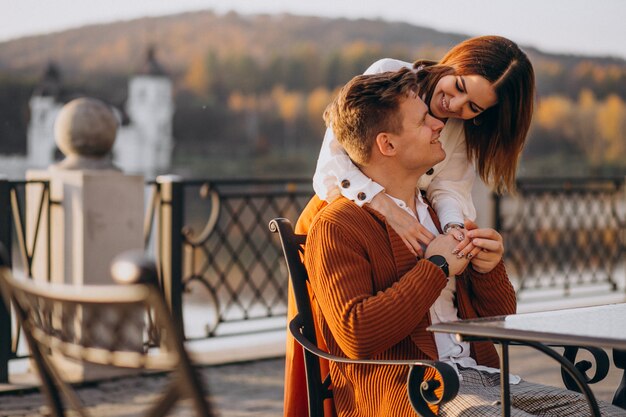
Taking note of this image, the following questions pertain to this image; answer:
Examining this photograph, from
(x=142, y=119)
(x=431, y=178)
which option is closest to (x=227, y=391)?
(x=431, y=178)

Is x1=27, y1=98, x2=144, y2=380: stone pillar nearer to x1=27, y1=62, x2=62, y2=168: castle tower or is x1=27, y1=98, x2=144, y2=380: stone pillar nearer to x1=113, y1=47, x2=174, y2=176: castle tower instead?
x1=27, y1=62, x2=62, y2=168: castle tower

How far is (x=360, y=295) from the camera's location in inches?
75.2

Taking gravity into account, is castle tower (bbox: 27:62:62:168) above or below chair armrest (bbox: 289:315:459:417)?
below

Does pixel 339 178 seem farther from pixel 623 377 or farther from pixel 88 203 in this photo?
pixel 88 203

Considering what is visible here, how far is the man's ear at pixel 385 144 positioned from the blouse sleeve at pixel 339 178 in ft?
0.27

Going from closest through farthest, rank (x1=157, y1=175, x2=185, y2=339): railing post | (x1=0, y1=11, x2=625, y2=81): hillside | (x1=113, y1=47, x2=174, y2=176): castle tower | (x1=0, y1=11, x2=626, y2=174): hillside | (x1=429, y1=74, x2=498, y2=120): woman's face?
(x1=429, y1=74, x2=498, y2=120): woman's face < (x1=157, y1=175, x2=185, y2=339): railing post < (x1=0, y1=11, x2=626, y2=174): hillside < (x1=0, y1=11, x2=625, y2=81): hillside < (x1=113, y1=47, x2=174, y2=176): castle tower

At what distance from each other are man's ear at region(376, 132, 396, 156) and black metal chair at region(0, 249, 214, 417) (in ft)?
3.57

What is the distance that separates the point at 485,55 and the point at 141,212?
2715 mm

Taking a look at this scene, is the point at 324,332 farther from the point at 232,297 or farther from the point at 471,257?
the point at 232,297

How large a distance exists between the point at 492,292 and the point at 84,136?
317 centimetres

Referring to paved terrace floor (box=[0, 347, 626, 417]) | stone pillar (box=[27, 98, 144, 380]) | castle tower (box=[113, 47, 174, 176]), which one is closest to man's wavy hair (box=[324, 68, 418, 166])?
paved terrace floor (box=[0, 347, 626, 417])

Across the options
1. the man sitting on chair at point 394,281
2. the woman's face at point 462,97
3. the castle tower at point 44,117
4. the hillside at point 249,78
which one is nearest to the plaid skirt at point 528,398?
the man sitting on chair at point 394,281

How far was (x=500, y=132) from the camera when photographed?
2475mm

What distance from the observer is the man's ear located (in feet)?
6.88
